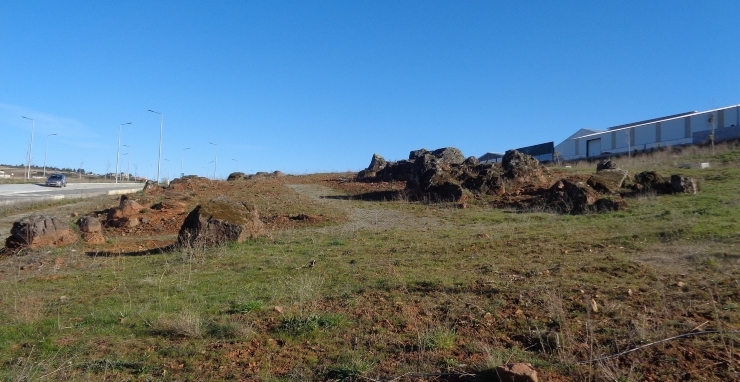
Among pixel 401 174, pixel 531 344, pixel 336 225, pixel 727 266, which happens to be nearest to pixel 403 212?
pixel 336 225

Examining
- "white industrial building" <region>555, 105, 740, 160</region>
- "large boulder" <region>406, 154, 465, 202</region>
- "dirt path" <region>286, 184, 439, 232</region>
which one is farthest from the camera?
"white industrial building" <region>555, 105, 740, 160</region>

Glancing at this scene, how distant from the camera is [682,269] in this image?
809 cm

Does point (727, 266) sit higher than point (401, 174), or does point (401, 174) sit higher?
point (401, 174)

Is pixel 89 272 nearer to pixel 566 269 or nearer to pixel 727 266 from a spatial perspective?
pixel 566 269

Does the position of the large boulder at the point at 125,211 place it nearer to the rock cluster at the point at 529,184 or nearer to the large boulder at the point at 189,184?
the large boulder at the point at 189,184

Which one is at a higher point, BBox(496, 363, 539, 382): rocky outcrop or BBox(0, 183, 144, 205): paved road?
BBox(0, 183, 144, 205): paved road

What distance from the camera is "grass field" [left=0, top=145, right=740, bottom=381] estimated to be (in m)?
5.11

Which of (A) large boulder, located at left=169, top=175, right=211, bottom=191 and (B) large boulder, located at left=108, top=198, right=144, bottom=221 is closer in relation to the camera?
(B) large boulder, located at left=108, top=198, right=144, bottom=221

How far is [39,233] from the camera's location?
13.7m

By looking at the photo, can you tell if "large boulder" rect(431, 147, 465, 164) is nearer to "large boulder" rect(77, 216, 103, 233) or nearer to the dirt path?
the dirt path

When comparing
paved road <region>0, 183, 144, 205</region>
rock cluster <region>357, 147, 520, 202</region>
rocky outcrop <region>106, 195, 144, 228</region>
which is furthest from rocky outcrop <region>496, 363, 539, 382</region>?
paved road <region>0, 183, 144, 205</region>

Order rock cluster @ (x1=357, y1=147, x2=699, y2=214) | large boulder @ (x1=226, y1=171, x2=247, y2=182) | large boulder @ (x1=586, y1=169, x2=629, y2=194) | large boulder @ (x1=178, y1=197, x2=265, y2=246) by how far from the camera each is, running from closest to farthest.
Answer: large boulder @ (x1=178, y1=197, x2=265, y2=246)
rock cluster @ (x1=357, y1=147, x2=699, y2=214)
large boulder @ (x1=586, y1=169, x2=629, y2=194)
large boulder @ (x1=226, y1=171, x2=247, y2=182)

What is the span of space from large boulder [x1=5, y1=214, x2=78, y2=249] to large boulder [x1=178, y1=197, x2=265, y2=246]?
3.19 m

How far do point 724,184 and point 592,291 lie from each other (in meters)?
16.4
